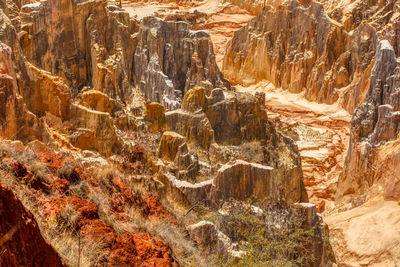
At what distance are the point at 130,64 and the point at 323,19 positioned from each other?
1898 centimetres

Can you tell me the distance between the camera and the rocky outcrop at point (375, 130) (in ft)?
55.6

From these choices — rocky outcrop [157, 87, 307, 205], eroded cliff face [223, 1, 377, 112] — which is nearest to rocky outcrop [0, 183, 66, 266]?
rocky outcrop [157, 87, 307, 205]

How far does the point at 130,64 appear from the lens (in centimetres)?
2244

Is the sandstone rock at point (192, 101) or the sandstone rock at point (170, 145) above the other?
the sandstone rock at point (192, 101)

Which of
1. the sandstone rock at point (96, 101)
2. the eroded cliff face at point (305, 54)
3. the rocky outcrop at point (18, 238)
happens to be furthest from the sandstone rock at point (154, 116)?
the eroded cliff face at point (305, 54)

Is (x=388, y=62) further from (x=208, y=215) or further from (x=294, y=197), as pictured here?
(x=208, y=215)

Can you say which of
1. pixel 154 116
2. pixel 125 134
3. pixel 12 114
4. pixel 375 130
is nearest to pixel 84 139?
pixel 12 114

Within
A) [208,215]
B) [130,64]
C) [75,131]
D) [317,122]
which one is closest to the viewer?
[208,215]

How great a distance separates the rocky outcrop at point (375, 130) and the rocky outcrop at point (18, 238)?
14.9 metres

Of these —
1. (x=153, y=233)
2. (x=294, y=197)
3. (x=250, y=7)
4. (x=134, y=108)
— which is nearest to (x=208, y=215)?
(x=153, y=233)

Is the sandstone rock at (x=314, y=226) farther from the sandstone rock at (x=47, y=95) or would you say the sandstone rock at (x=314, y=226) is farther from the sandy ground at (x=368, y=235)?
the sandstone rock at (x=47, y=95)

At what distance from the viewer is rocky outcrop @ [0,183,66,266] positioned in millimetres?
3053

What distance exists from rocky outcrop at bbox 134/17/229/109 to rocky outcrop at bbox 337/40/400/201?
295 inches

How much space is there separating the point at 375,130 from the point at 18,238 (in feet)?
55.0
